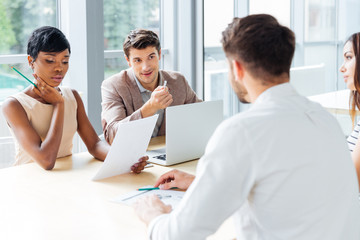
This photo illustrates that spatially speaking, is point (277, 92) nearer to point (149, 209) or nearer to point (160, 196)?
point (149, 209)

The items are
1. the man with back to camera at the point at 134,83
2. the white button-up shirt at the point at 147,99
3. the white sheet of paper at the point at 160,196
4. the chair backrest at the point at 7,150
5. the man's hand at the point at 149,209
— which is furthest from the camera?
the chair backrest at the point at 7,150

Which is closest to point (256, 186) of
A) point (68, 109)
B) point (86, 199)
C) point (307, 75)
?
point (86, 199)

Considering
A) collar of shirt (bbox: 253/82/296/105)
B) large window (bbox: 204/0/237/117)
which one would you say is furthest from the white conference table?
large window (bbox: 204/0/237/117)

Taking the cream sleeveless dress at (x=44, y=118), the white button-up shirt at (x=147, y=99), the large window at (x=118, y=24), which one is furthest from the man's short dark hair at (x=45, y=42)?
the large window at (x=118, y=24)

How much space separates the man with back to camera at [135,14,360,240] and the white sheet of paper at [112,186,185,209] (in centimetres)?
37

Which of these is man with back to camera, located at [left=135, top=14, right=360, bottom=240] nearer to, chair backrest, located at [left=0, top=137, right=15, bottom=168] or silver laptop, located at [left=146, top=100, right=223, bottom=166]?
silver laptop, located at [left=146, top=100, right=223, bottom=166]

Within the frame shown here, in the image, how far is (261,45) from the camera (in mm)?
1113

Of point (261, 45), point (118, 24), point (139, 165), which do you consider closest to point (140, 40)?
point (139, 165)

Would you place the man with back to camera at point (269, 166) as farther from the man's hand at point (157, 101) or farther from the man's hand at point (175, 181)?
the man's hand at point (157, 101)

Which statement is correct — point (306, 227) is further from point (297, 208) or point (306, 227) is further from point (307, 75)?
point (307, 75)

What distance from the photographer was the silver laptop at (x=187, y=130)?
204 centimetres

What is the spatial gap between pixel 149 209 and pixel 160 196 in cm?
32

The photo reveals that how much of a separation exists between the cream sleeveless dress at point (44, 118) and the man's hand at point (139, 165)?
1.60 feet

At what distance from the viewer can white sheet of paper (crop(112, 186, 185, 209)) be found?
1562 millimetres
